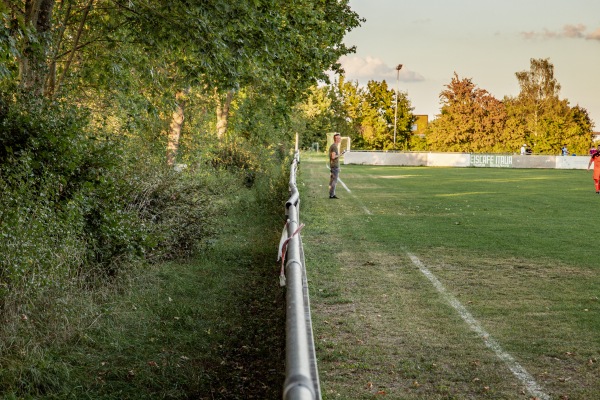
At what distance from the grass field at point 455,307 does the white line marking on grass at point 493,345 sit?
0.8 inches

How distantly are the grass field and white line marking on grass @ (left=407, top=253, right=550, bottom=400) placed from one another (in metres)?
0.02

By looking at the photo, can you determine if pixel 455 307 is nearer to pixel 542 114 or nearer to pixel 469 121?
pixel 469 121

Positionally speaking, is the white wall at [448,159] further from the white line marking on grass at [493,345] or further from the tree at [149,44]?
the white line marking on grass at [493,345]

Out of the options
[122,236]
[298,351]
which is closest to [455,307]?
[122,236]

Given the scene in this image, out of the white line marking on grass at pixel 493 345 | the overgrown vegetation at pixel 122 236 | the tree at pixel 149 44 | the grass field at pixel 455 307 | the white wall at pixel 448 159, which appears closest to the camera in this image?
the white line marking on grass at pixel 493 345

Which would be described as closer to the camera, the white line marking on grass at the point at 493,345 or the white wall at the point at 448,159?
the white line marking on grass at the point at 493,345

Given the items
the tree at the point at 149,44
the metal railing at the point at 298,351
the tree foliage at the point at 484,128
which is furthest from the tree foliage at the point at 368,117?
the metal railing at the point at 298,351

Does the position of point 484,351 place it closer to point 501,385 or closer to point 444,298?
point 501,385

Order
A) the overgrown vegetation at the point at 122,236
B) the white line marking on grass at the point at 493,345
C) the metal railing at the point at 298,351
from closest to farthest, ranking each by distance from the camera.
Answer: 1. the metal railing at the point at 298,351
2. the white line marking on grass at the point at 493,345
3. the overgrown vegetation at the point at 122,236

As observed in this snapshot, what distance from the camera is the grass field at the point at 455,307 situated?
19.5 feet

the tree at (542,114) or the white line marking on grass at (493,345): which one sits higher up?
the tree at (542,114)

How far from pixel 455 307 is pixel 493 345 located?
1.56 metres

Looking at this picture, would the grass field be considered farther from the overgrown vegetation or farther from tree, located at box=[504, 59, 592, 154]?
tree, located at box=[504, 59, 592, 154]

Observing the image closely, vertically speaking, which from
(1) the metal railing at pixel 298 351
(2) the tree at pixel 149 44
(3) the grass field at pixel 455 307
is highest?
(2) the tree at pixel 149 44
